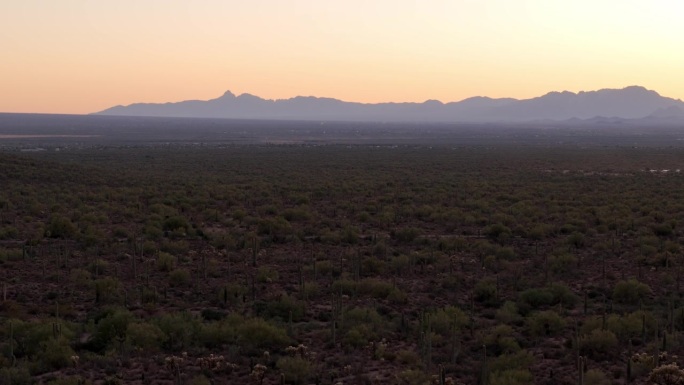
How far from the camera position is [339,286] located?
53.5 ft

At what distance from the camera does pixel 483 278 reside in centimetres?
1738

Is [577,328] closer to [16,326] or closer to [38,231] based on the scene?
[16,326]

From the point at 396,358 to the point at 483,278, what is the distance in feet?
21.6

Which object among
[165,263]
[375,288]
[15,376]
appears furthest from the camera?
[165,263]

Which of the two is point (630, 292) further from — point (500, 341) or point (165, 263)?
point (165, 263)

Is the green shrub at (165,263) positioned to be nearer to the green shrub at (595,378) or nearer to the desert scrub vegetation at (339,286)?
the desert scrub vegetation at (339,286)

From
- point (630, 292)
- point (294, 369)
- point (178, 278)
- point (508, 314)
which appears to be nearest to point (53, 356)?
point (294, 369)

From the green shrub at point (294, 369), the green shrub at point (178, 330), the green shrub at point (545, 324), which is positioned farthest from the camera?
the green shrub at point (545, 324)

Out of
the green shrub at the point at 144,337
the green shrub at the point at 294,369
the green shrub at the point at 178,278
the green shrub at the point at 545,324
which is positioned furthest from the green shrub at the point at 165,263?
the green shrub at the point at 545,324

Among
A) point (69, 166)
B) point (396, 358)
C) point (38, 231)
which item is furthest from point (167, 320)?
point (69, 166)

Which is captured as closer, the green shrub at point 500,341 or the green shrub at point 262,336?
the green shrub at point 500,341

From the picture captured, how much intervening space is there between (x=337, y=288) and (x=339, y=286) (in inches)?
3.5

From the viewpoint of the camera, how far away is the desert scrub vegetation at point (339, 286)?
11.2 meters

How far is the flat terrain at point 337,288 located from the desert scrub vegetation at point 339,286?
0.06 m
